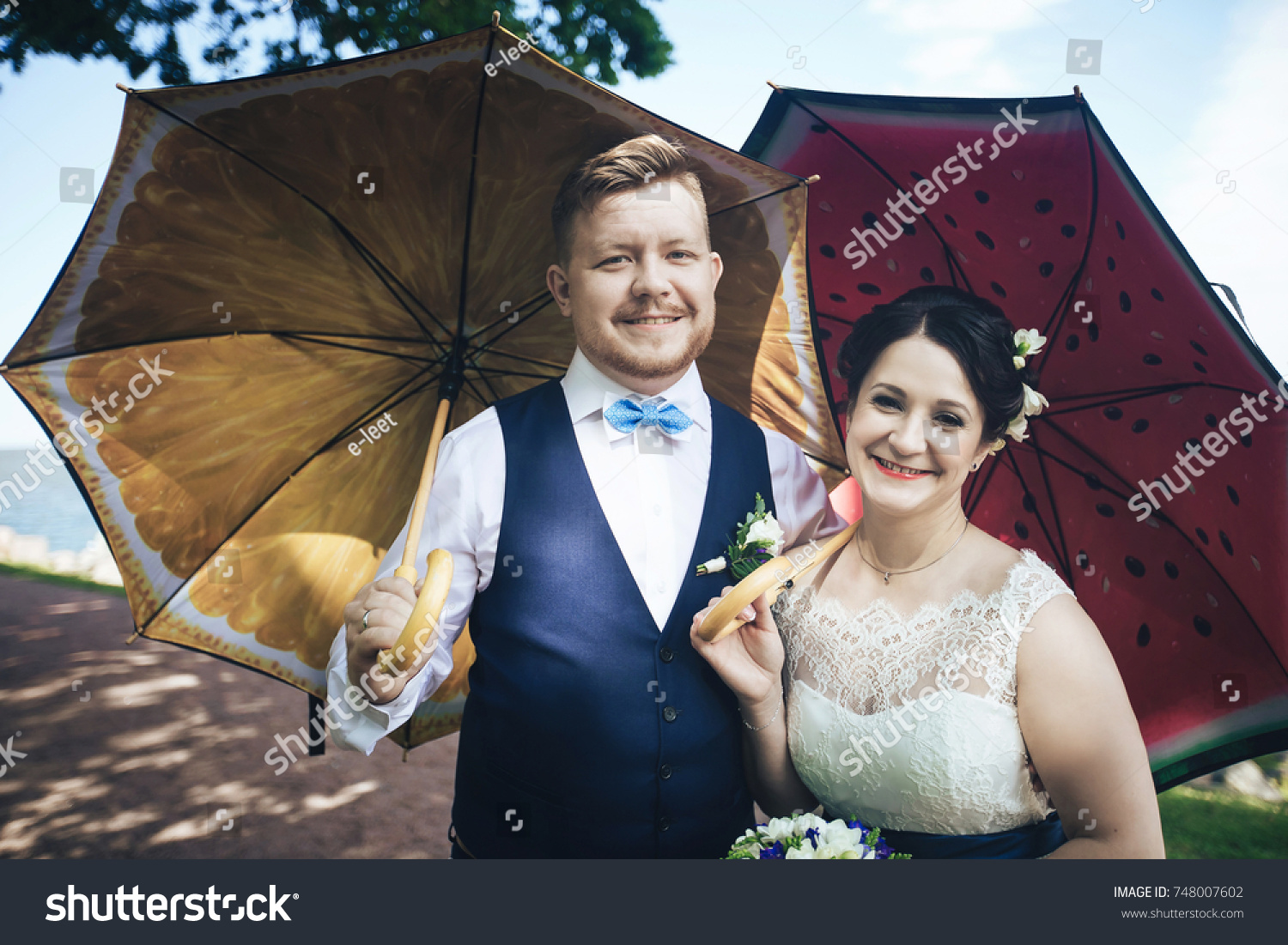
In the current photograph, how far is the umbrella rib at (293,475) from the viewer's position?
1.91 m

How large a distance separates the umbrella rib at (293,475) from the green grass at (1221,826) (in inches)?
107

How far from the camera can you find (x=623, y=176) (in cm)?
172

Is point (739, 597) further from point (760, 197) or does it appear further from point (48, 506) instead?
point (48, 506)

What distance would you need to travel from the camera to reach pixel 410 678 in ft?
5.49

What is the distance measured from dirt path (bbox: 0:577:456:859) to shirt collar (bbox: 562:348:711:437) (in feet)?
6.74

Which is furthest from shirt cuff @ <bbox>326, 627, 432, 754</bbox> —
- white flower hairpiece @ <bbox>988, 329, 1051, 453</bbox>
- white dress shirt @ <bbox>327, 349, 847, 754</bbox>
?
white flower hairpiece @ <bbox>988, 329, 1051, 453</bbox>

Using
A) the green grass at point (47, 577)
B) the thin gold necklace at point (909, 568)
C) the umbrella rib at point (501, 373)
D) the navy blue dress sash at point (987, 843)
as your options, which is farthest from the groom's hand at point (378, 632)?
the green grass at point (47, 577)

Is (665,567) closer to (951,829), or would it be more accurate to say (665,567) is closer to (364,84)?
(951,829)

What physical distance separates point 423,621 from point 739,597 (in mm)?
691

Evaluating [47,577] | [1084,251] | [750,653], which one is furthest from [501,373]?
[47,577]

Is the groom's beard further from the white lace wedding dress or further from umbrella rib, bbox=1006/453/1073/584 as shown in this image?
umbrella rib, bbox=1006/453/1073/584

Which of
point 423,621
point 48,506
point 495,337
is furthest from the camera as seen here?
point 48,506

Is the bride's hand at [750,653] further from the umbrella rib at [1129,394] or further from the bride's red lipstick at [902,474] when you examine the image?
the umbrella rib at [1129,394]

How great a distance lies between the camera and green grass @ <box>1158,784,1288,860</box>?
217 cm
